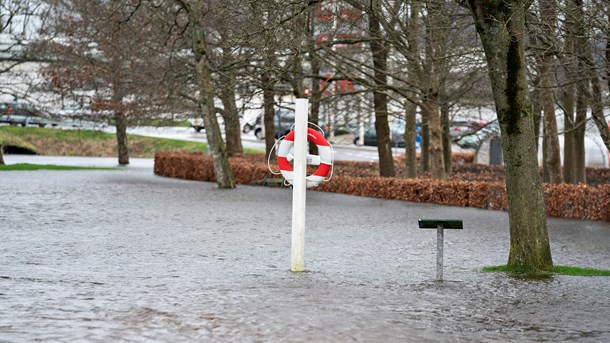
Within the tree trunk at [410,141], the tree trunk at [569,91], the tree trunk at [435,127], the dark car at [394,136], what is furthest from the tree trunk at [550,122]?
the dark car at [394,136]

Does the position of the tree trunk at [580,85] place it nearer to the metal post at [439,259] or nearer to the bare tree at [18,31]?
the metal post at [439,259]

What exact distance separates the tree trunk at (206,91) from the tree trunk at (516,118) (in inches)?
695

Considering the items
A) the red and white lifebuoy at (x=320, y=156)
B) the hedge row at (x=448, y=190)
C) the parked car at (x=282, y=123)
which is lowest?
the hedge row at (x=448, y=190)

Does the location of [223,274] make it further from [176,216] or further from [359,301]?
[176,216]

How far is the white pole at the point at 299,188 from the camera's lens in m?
13.4

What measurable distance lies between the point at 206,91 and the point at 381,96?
452cm

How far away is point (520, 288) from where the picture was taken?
489 inches

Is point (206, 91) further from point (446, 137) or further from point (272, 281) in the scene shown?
point (272, 281)

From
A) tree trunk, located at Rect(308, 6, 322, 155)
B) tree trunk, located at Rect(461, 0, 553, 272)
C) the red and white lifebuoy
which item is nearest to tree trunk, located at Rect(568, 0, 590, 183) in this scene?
tree trunk, located at Rect(461, 0, 553, 272)

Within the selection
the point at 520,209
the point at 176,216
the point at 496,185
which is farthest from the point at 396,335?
the point at 496,185

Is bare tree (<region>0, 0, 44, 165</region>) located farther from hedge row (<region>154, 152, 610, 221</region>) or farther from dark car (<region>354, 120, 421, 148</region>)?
dark car (<region>354, 120, 421, 148</region>)

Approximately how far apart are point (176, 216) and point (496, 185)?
301 inches

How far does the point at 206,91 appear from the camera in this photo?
31.1m

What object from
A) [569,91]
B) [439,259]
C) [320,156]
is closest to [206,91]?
[569,91]
